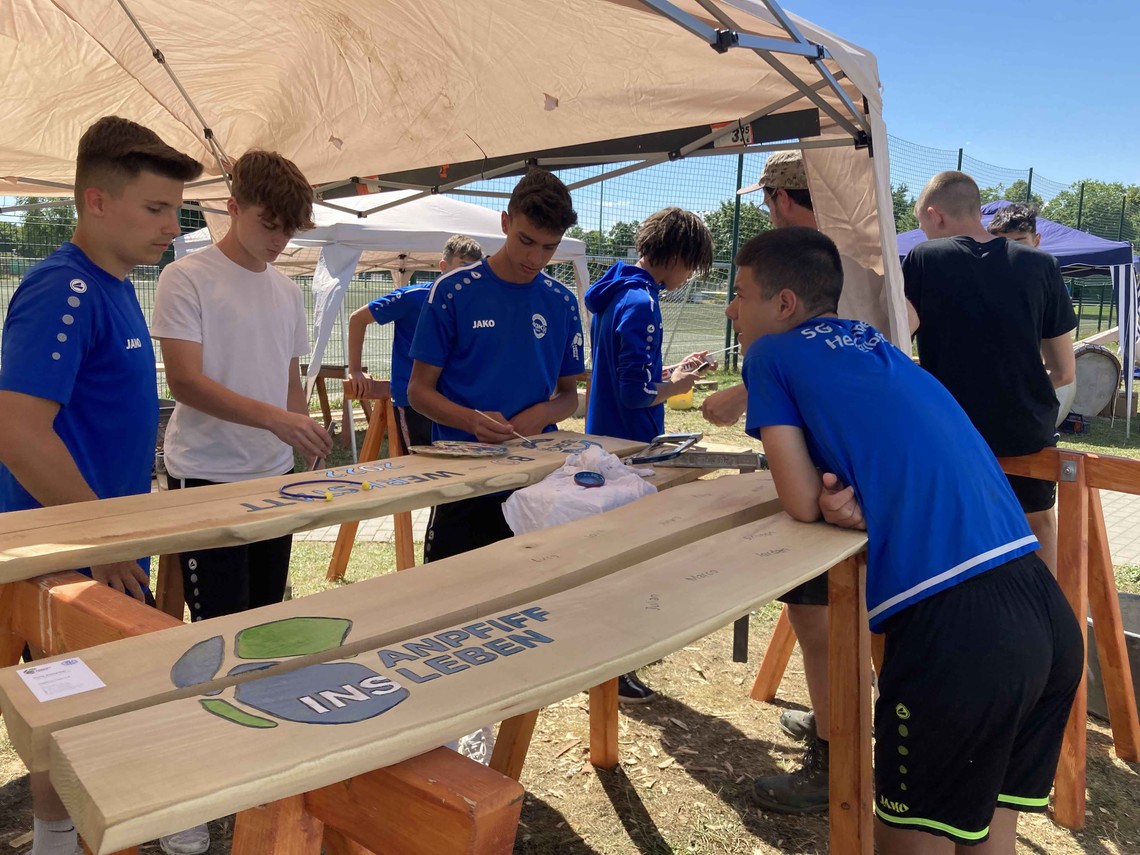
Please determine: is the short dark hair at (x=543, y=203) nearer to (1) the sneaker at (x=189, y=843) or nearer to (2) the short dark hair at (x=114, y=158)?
(2) the short dark hair at (x=114, y=158)

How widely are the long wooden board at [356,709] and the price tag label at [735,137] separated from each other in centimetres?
256

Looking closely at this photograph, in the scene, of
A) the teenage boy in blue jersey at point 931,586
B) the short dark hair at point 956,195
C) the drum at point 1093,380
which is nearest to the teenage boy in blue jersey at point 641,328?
the short dark hair at point 956,195

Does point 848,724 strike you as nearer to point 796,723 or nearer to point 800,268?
point 800,268

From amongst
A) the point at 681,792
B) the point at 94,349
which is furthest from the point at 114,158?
the point at 681,792

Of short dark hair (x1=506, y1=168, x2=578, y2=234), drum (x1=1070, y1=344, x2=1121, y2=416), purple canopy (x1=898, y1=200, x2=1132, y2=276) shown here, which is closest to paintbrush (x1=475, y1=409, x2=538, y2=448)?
short dark hair (x1=506, y1=168, x2=578, y2=234)

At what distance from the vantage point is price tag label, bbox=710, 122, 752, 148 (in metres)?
3.46

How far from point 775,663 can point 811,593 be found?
3.80 ft

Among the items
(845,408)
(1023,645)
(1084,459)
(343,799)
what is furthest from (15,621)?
(1084,459)

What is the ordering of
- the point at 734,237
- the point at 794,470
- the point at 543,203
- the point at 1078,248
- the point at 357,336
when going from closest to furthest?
the point at 794,470 → the point at 543,203 → the point at 357,336 → the point at 1078,248 → the point at 734,237

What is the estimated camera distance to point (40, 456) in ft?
5.78

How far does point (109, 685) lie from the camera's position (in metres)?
0.99

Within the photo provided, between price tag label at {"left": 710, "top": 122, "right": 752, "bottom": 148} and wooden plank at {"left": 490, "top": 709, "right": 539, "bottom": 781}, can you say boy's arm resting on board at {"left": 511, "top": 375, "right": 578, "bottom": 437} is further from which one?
price tag label at {"left": 710, "top": 122, "right": 752, "bottom": 148}

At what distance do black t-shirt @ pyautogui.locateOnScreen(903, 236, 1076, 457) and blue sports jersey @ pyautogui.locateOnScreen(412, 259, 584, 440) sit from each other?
5.48 ft

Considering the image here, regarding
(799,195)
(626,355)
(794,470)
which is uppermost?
(799,195)
